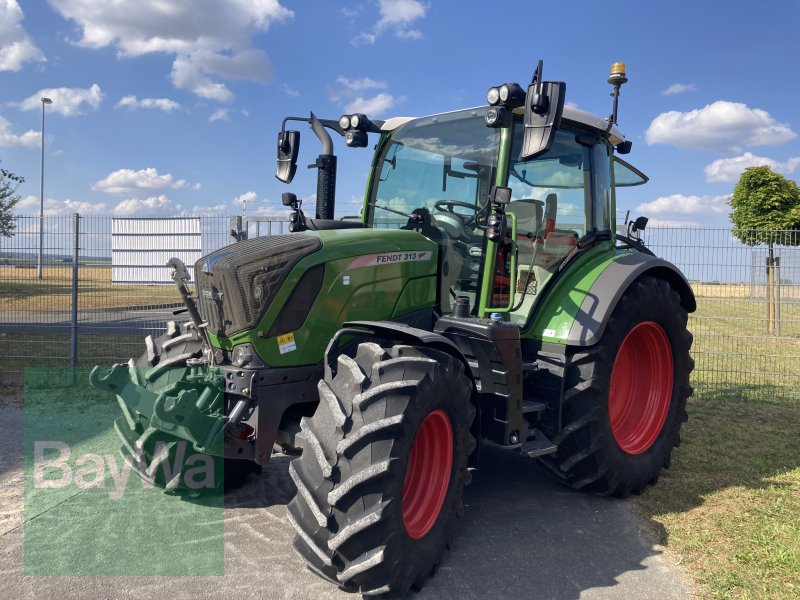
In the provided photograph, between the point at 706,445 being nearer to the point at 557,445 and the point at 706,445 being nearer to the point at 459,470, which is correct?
the point at 557,445

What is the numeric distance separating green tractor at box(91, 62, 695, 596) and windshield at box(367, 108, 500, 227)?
1 cm

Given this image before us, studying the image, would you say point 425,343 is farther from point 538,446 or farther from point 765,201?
point 765,201

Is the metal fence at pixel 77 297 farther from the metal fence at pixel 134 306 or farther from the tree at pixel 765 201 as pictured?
the tree at pixel 765 201

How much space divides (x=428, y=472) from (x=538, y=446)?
34.0 inches

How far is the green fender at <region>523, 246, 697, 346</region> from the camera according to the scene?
3.93m

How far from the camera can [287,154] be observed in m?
4.71

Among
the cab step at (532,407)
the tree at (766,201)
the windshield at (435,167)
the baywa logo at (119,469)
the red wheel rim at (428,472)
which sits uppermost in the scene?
the tree at (766,201)

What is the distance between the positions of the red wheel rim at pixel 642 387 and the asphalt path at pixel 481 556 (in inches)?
26.1

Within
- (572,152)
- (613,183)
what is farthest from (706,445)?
(572,152)

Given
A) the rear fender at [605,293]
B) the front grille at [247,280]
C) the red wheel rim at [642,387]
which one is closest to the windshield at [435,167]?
the rear fender at [605,293]

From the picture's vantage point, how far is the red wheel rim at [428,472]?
3.15m

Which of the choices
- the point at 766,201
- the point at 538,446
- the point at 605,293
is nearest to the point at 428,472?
the point at 538,446

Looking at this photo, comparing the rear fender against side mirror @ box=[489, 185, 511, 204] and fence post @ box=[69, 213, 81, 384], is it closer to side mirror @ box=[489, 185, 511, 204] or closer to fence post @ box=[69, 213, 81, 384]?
side mirror @ box=[489, 185, 511, 204]

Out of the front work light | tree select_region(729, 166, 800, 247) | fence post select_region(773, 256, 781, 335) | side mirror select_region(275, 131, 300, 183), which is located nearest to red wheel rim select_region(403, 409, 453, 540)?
the front work light
